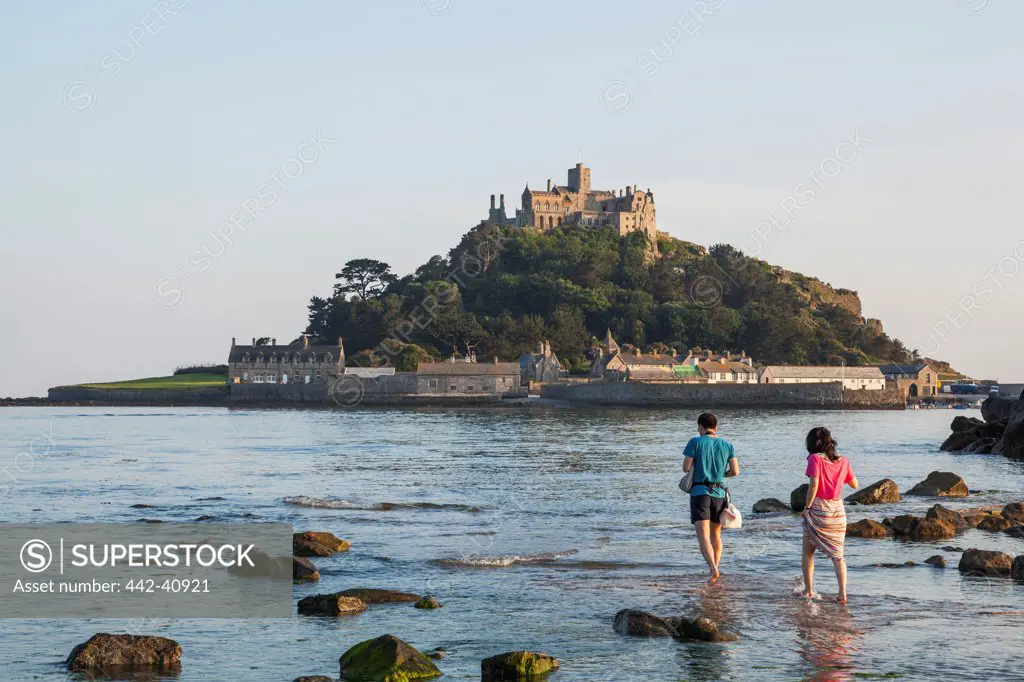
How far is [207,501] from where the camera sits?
2867 centimetres

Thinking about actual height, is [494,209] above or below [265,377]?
above

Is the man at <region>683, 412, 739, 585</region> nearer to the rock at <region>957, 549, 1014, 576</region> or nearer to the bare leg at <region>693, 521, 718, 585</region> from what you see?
the bare leg at <region>693, 521, 718, 585</region>

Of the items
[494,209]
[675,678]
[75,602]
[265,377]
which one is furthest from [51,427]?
[494,209]

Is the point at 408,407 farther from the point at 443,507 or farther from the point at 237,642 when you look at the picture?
the point at 237,642

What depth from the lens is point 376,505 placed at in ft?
89.4

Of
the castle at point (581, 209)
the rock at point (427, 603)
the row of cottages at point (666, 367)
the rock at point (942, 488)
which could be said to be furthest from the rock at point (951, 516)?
the castle at point (581, 209)

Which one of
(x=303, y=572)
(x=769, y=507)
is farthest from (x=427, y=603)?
(x=769, y=507)

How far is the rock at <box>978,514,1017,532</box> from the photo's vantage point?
20.6 metres

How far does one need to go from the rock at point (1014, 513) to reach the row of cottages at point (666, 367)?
10629 cm

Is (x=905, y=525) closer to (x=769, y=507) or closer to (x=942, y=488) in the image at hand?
(x=769, y=507)

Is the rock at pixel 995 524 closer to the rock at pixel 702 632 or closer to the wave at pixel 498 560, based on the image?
the wave at pixel 498 560

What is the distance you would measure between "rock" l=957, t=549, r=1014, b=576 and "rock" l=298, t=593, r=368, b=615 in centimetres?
821

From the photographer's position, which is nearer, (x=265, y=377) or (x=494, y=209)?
(x=265, y=377)

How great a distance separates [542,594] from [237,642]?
4278mm
